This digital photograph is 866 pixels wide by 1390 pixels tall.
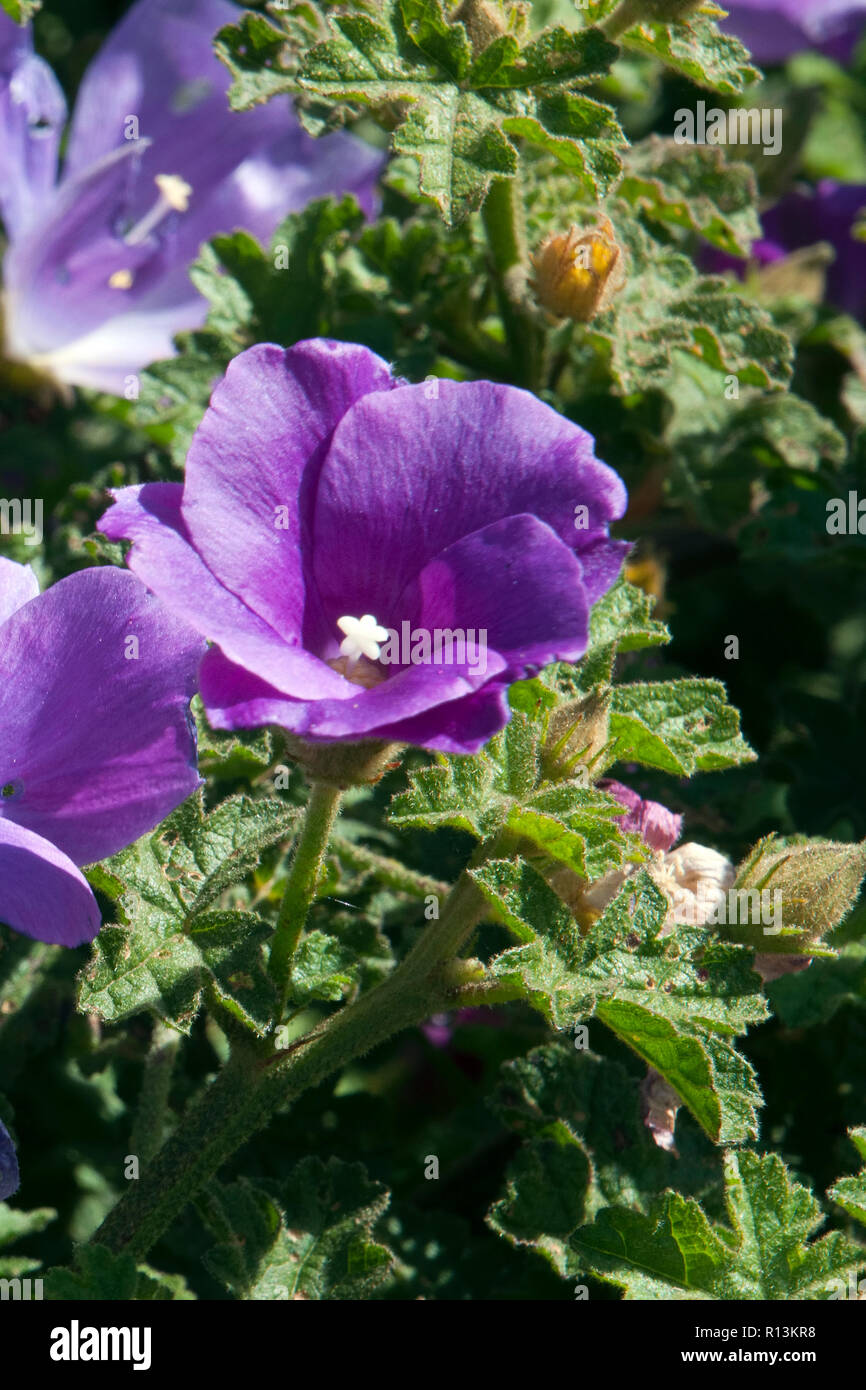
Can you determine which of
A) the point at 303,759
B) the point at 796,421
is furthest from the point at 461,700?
the point at 796,421

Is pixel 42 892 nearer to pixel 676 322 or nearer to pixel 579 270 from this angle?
pixel 579 270

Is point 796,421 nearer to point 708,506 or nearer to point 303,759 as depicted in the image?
point 708,506

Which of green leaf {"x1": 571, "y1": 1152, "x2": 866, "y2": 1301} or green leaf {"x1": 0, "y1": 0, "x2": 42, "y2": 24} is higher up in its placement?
A: green leaf {"x1": 0, "y1": 0, "x2": 42, "y2": 24}

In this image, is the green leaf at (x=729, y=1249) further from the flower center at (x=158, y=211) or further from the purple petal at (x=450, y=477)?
the flower center at (x=158, y=211)

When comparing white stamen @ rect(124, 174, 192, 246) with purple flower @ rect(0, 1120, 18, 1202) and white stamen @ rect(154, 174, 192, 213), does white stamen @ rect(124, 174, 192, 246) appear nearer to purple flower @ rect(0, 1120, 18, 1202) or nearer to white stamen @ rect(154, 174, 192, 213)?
white stamen @ rect(154, 174, 192, 213)

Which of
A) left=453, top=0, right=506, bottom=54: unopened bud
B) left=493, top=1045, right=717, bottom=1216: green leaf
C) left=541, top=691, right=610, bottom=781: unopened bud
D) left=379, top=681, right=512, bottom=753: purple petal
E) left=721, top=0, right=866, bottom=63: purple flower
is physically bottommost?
left=493, top=1045, right=717, bottom=1216: green leaf

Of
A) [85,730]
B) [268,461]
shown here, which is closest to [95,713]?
[85,730]

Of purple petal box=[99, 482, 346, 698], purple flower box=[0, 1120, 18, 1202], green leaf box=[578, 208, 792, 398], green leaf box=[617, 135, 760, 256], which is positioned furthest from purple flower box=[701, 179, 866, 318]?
purple flower box=[0, 1120, 18, 1202]
